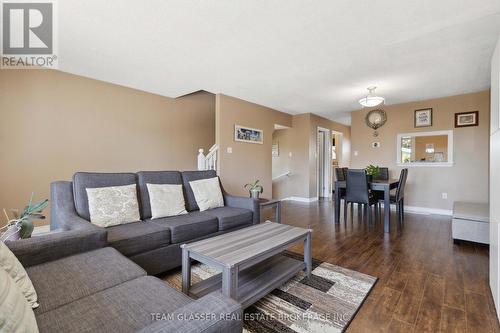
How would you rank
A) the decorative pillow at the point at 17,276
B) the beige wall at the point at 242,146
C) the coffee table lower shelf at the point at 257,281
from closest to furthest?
the decorative pillow at the point at 17,276
the coffee table lower shelf at the point at 257,281
the beige wall at the point at 242,146

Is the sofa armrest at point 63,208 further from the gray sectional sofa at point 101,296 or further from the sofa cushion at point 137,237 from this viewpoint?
the gray sectional sofa at point 101,296

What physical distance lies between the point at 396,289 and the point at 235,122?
12.2 ft

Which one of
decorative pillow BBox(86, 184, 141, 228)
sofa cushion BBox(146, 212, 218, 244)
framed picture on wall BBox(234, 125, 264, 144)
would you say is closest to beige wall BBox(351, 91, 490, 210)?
framed picture on wall BBox(234, 125, 264, 144)

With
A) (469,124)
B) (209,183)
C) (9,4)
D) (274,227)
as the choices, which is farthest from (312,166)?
(9,4)

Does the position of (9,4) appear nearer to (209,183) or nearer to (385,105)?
(209,183)

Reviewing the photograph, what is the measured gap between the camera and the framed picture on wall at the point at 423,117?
188 inches

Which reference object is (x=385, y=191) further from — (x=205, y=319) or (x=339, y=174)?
(x=205, y=319)

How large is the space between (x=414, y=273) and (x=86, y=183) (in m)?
3.20

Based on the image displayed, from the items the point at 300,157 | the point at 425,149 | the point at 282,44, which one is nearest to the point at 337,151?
the point at 300,157

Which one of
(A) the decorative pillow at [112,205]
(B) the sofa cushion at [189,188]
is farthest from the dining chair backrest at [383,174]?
(A) the decorative pillow at [112,205]

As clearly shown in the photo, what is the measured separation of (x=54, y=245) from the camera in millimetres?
1457

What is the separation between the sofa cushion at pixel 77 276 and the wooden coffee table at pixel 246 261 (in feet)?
1.31

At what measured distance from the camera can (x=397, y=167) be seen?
516 centimetres

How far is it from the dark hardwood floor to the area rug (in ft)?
0.30
